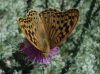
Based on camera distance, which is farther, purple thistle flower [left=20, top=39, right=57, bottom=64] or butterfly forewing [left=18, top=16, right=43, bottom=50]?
purple thistle flower [left=20, top=39, right=57, bottom=64]

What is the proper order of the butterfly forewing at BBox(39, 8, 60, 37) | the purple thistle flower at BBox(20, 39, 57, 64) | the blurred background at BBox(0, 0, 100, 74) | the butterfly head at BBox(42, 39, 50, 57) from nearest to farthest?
the butterfly head at BBox(42, 39, 50, 57), the butterfly forewing at BBox(39, 8, 60, 37), the purple thistle flower at BBox(20, 39, 57, 64), the blurred background at BBox(0, 0, 100, 74)

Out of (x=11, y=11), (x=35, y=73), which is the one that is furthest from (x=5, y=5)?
(x=35, y=73)

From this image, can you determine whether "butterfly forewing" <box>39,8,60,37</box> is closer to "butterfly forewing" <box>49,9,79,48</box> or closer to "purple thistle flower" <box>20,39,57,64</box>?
"butterfly forewing" <box>49,9,79,48</box>

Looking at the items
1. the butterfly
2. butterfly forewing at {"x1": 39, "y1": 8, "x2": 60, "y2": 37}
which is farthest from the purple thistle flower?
butterfly forewing at {"x1": 39, "y1": 8, "x2": 60, "y2": 37}

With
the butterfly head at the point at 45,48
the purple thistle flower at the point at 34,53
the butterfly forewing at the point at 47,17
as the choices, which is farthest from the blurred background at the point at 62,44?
the butterfly forewing at the point at 47,17

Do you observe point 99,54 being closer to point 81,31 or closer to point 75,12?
point 81,31
